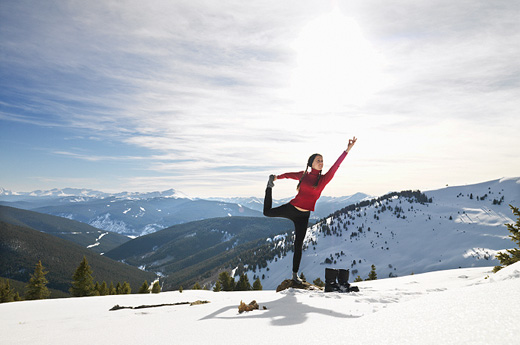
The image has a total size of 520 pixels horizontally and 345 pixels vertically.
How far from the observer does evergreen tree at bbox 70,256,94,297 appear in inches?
1350

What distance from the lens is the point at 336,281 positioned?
26.8 ft

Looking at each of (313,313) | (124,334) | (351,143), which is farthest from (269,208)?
(124,334)

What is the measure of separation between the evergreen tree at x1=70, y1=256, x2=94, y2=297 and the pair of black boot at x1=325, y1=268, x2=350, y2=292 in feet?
119

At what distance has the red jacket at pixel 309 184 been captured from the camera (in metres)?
7.42

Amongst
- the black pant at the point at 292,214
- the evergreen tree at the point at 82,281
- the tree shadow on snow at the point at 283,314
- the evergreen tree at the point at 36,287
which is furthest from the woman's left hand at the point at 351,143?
the evergreen tree at the point at 36,287

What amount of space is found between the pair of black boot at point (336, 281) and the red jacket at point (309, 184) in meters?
1.98

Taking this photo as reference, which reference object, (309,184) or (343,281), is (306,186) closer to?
(309,184)

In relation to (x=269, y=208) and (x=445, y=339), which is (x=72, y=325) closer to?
(x=269, y=208)

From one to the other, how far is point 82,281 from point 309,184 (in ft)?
127

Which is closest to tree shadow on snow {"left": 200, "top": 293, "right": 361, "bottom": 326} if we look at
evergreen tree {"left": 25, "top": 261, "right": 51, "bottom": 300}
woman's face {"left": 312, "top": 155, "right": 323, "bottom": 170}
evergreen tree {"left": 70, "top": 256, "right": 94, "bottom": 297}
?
woman's face {"left": 312, "top": 155, "right": 323, "bottom": 170}

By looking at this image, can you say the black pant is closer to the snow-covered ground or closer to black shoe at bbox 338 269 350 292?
black shoe at bbox 338 269 350 292

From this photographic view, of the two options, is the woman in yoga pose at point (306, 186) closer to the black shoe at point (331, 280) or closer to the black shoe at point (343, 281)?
the black shoe at point (331, 280)

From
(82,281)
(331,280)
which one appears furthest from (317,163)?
(82,281)

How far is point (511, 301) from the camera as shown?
2115mm
